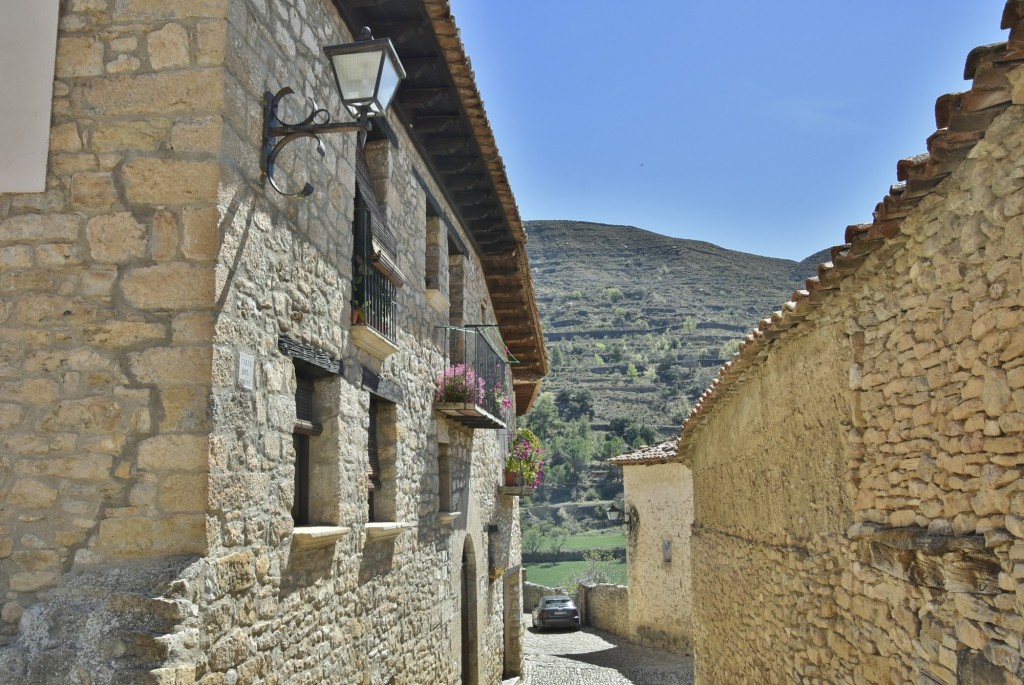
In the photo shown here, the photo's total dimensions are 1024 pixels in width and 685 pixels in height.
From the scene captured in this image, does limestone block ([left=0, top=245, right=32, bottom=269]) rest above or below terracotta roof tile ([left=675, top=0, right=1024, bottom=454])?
below

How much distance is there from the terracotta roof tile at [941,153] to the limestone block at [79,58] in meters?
3.69

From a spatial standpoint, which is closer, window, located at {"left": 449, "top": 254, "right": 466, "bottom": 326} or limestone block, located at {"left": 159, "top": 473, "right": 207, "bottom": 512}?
limestone block, located at {"left": 159, "top": 473, "right": 207, "bottom": 512}

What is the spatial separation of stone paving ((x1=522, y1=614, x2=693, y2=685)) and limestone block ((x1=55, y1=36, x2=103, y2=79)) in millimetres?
11969

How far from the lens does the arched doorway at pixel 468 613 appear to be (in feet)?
34.5

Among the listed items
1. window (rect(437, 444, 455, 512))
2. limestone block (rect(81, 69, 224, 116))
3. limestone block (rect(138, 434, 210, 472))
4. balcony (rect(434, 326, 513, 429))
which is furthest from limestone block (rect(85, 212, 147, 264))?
window (rect(437, 444, 455, 512))

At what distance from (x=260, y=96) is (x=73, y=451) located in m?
1.96

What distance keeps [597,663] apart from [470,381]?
1216cm

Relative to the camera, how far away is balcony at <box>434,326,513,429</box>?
29.0 feet

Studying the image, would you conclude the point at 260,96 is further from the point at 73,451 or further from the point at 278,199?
the point at 73,451

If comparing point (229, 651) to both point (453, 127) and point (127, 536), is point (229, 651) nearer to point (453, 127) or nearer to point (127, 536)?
point (127, 536)

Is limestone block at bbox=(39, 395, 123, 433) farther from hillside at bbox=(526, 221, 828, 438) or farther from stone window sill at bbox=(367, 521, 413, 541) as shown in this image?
hillside at bbox=(526, 221, 828, 438)

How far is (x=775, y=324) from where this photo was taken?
608 centimetres

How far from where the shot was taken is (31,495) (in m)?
3.96

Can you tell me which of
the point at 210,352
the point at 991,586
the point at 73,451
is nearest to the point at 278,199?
the point at 210,352
